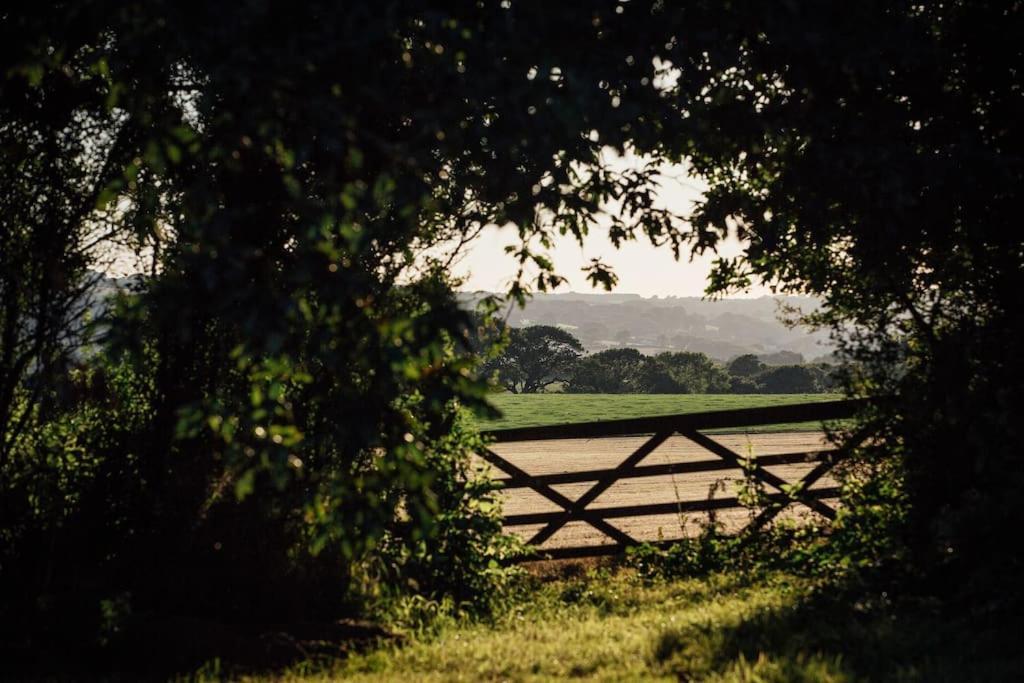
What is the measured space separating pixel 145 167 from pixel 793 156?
587cm

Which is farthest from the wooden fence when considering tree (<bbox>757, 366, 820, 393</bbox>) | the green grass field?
tree (<bbox>757, 366, 820, 393</bbox>)

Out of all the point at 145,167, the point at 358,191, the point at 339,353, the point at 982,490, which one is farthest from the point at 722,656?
the point at 145,167

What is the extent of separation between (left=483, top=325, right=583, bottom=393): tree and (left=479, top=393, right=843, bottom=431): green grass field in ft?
91.0

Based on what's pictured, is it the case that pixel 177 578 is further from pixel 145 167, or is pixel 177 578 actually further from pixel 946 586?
pixel 946 586

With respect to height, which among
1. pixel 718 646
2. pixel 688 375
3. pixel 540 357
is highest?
pixel 540 357

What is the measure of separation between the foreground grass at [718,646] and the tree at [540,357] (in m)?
63.3

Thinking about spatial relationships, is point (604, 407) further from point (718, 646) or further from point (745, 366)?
point (745, 366)

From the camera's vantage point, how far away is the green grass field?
28.8 m

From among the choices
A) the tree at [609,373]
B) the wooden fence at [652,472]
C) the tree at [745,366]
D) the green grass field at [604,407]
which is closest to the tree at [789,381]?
the tree at [745,366]

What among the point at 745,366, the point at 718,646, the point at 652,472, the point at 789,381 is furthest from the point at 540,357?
the point at 718,646

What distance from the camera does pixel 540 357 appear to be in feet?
233

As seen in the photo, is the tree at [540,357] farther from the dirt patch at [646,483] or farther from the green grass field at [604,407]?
the dirt patch at [646,483]

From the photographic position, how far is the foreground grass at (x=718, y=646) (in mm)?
4641

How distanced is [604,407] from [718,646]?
29639 mm
